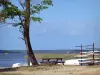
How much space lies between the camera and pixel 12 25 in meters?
35.1

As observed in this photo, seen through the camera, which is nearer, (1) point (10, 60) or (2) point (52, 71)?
(2) point (52, 71)

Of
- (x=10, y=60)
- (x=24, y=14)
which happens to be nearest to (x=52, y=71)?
(x=24, y=14)

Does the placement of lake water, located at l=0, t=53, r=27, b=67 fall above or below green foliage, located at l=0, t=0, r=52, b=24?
below

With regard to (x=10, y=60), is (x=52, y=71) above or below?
above

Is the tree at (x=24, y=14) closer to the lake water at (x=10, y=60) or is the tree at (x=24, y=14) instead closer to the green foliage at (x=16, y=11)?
the green foliage at (x=16, y=11)

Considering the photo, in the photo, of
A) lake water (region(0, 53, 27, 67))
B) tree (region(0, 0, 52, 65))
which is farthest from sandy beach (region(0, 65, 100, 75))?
lake water (region(0, 53, 27, 67))

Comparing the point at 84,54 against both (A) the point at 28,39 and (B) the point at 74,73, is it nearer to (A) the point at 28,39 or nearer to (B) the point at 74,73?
(A) the point at 28,39

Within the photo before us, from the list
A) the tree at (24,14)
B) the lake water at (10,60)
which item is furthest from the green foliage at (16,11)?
the lake water at (10,60)

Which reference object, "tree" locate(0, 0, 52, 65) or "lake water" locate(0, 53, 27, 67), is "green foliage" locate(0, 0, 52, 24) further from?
"lake water" locate(0, 53, 27, 67)

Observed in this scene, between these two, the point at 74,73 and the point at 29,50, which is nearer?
the point at 74,73

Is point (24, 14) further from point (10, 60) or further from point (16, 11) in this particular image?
point (10, 60)

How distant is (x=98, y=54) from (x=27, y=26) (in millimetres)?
6158

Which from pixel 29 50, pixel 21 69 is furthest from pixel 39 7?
pixel 21 69

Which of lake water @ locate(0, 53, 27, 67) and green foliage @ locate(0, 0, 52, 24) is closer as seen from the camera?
green foliage @ locate(0, 0, 52, 24)
